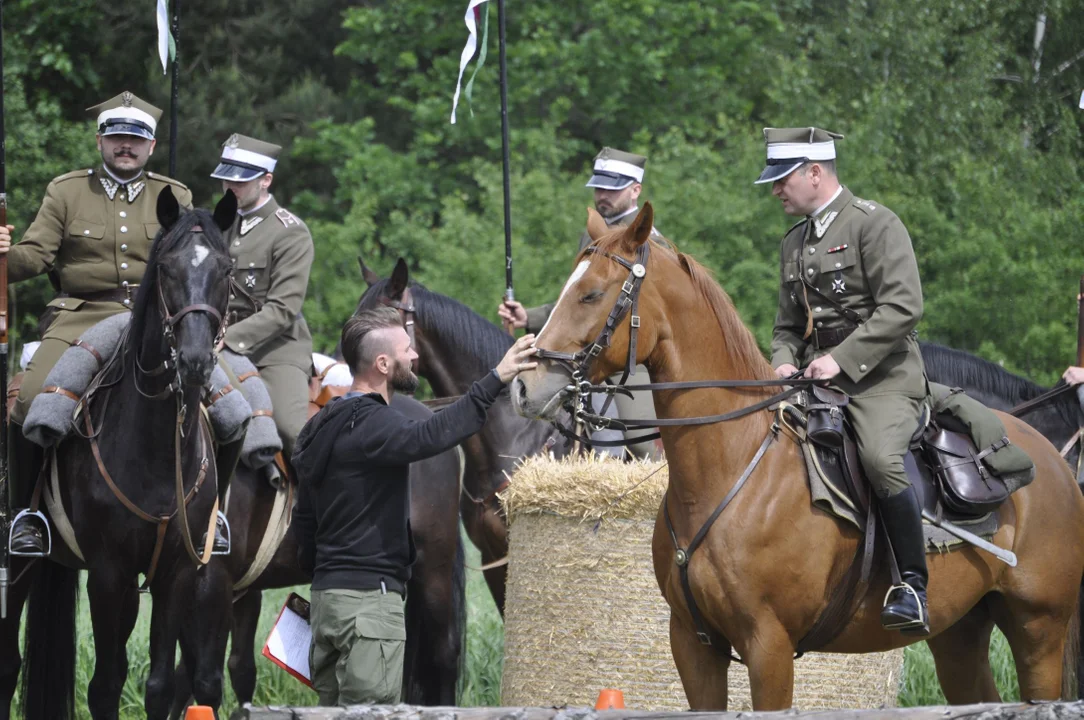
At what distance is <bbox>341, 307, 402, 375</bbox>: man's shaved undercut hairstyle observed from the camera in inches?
232

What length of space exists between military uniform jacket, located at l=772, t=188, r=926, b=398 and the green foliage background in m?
15.2

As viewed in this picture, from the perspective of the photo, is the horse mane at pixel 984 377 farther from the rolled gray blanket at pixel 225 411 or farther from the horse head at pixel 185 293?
the horse head at pixel 185 293

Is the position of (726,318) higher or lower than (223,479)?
higher

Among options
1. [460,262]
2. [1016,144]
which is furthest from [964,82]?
[460,262]

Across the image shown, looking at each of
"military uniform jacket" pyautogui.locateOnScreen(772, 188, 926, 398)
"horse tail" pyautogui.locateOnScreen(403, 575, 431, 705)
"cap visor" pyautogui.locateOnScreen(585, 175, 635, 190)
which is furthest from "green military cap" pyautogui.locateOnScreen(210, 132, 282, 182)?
"military uniform jacket" pyautogui.locateOnScreen(772, 188, 926, 398)

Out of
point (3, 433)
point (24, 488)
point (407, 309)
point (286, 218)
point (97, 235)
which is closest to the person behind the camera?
point (3, 433)

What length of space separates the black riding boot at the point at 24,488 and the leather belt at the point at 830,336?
159 inches

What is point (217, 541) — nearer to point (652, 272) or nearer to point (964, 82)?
point (652, 272)

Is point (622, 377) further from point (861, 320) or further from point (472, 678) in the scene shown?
point (472, 678)

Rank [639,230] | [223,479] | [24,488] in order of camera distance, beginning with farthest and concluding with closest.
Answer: [223,479] → [24,488] → [639,230]

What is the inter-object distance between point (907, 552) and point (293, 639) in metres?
2.60

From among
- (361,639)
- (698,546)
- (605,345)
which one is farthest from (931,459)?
(361,639)

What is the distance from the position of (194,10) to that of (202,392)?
2117cm

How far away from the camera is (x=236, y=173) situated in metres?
8.93
